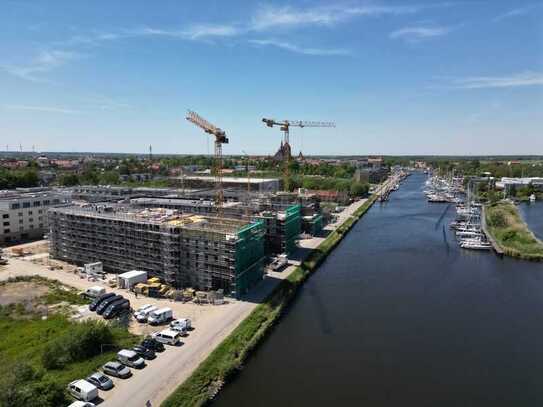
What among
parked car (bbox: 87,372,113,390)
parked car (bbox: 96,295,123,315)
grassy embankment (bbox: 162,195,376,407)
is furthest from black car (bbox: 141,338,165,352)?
parked car (bbox: 96,295,123,315)

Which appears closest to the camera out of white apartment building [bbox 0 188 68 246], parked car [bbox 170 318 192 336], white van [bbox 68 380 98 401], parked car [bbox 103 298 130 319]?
white van [bbox 68 380 98 401]

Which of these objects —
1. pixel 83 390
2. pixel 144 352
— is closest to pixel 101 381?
pixel 83 390

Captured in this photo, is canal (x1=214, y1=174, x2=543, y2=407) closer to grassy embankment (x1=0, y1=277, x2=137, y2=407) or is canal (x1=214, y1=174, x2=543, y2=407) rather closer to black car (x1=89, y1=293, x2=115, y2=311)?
grassy embankment (x1=0, y1=277, x2=137, y2=407)

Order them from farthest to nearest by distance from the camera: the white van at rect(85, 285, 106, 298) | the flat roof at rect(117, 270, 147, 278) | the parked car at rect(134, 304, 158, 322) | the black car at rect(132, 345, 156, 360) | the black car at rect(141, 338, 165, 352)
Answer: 1. the flat roof at rect(117, 270, 147, 278)
2. the white van at rect(85, 285, 106, 298)
3. the parked car at rect(134, 304, 158, 322)
4. the black car at rect(141, 338, 165, 352)
5. the black car at rect(132, 345, 156, 360)

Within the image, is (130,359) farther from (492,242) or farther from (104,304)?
(492,242)

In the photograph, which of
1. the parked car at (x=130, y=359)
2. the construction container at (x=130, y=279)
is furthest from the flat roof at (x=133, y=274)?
the parked car at (x=130, y=359)
